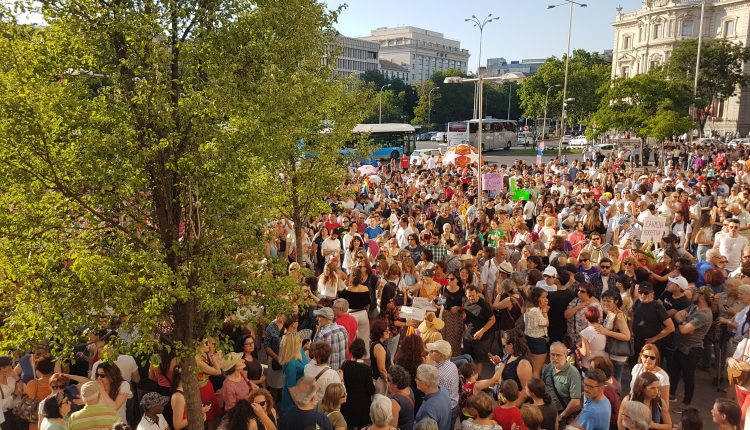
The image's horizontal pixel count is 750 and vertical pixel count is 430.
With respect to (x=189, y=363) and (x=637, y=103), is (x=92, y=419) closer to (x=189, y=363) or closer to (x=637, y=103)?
(x=189, y=363)

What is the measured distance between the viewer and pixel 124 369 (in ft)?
20.8

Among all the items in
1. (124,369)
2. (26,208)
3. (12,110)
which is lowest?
(124,369)

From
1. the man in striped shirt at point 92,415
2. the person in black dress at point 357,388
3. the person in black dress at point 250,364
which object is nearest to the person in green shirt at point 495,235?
the person in black dress at point 357,388

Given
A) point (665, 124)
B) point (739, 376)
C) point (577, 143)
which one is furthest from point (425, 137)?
point (739, 376)

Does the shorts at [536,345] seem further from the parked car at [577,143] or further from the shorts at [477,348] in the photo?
the parked car at [577,143]

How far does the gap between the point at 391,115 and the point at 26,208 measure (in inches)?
3390

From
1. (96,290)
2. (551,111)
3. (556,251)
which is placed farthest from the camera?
(551,111)

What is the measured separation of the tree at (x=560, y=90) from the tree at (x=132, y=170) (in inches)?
2701

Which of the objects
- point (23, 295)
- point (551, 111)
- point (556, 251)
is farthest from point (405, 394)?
point (551, 111)

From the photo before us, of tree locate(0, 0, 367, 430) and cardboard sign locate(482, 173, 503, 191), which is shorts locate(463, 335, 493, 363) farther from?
cardboard sign locate(482, 173, 503, 191)

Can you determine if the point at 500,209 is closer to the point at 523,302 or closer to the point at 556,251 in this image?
the point at 556,251

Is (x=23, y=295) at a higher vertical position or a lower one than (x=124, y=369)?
higher

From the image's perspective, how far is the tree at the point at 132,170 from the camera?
4.66m

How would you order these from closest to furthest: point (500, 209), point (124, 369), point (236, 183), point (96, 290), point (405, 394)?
1. point (96, 290)
2. point (236, 183)
3. point (405, 394)
4. point (124, 369)
5. point (500, 209)
